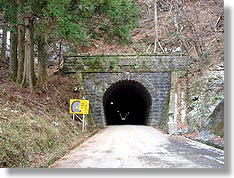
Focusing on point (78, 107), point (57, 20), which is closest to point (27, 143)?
point (57, 20)

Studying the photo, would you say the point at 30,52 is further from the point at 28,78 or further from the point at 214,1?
the point at 214,1

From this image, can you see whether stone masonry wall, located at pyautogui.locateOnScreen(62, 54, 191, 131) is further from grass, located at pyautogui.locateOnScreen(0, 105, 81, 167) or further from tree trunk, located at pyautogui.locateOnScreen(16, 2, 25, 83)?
grass, located at pyautogui.locateOnScreen(0, 105, 81, 167)

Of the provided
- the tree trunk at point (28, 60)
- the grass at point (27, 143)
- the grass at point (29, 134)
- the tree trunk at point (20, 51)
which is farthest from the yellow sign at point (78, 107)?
the grass at point (27, 143)

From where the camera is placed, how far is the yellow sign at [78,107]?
36.4 ft

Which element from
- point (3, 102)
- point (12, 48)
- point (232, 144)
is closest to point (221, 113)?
point (232, 144)

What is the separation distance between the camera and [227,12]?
4.13 m

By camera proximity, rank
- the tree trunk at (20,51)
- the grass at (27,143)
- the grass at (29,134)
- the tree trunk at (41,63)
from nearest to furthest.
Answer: the grass at (27,143)
the grass at (29,134)
the tree trunk at (20,51)
the tree trunk at (41,63)

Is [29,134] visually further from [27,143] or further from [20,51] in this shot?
[20,51]

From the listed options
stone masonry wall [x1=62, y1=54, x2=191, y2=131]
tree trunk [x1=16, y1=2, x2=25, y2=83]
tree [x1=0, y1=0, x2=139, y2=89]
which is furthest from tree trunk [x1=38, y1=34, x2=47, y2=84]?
stone masonry wall [x1=62, y1=54, x2=191, y2=131]

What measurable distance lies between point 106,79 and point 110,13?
17.9 ft

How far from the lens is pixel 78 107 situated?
1117 centimetres

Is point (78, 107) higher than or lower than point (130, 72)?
lower

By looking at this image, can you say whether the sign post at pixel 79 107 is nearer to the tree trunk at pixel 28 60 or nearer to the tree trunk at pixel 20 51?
the tree trunk at pixel 28 60

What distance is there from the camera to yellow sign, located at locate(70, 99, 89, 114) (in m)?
11.1
